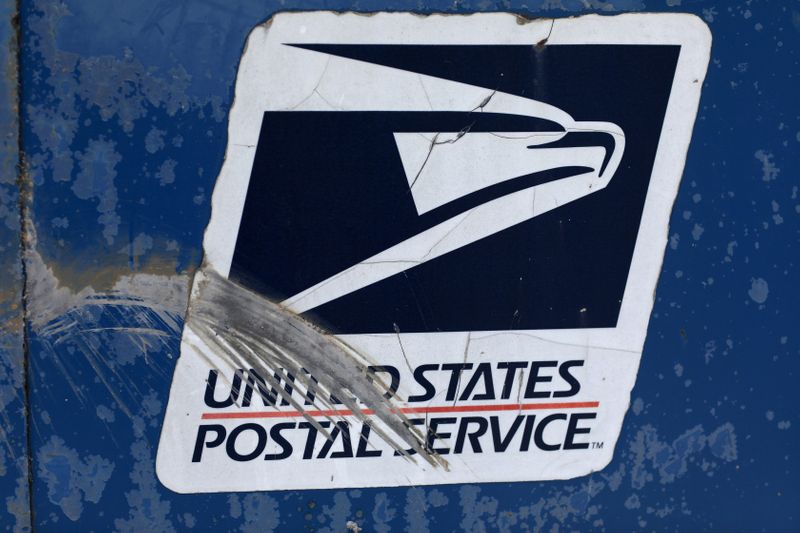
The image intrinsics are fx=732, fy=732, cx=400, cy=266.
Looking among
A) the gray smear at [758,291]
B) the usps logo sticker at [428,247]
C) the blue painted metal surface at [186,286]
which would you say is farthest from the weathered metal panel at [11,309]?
the gray smear at [758,291]

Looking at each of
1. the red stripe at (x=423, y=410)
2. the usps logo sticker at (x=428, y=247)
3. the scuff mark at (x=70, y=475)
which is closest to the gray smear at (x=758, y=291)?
the usps logo sticker at (x=428, y=247)

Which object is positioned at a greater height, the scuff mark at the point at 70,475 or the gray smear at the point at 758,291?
the gray smear at the point at 758,291

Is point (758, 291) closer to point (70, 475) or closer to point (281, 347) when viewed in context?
point (281, 347)

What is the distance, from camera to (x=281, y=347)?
4.02 feet

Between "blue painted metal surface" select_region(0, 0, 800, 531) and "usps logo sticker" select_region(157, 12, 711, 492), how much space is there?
0.13 ft

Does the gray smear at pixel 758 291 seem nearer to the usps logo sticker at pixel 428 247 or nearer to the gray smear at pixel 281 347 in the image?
the usps logo sticker at pixel 428 247

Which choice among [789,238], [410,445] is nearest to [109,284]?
[410,445]

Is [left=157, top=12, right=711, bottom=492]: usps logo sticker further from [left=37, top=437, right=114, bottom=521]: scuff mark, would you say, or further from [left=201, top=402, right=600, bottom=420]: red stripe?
[left=37, top=437, right=114, bottom=521]: scuff mark

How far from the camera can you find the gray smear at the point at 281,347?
1206mm

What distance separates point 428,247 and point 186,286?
0.40 m

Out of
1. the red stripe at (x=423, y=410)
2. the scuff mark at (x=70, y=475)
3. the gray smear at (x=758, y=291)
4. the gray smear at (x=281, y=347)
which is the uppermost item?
the gray smear at (x=758, y=291)

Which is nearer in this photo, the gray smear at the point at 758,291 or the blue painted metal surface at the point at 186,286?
the blue painted metal surface at the point at 186,286

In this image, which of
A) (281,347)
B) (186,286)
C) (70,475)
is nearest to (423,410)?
(281,347)

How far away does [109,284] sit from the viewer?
119 centimetres
